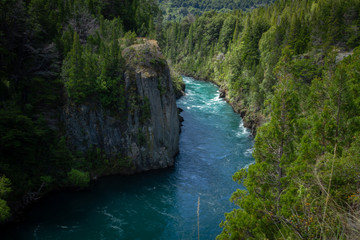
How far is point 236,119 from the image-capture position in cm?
5806

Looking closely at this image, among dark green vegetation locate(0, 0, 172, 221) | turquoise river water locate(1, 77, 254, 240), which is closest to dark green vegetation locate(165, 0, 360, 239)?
turquoise river water locate(1, 77, 254, 240)

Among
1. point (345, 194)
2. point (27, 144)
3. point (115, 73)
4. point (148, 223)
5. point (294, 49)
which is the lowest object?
point (148, 223)

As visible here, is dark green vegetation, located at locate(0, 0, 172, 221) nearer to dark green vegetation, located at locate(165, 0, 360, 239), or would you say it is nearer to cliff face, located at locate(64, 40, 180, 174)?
cliff face, located at locate(64, 40, 180, 174)

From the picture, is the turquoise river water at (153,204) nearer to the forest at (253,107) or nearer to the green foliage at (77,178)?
the green foliage at (77,178)

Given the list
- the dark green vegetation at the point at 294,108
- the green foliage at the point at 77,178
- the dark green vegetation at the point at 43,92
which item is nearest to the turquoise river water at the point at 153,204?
the green foliage at the point at 77,178

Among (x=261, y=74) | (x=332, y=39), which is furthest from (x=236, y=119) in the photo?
(x=332, y=39)

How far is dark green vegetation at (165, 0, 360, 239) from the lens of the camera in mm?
10477

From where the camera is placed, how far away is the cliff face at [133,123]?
33459 mm

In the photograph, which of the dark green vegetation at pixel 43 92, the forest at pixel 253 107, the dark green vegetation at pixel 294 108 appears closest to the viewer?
the dark green vegetation at pixel 294 108

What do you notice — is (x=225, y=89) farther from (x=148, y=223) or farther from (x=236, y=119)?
(x=148, y=223)

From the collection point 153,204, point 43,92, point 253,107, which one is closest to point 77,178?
point 153,204

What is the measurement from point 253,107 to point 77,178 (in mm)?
37827

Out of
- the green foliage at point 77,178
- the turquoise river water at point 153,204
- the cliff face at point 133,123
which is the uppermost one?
the cliff face at point 133,123

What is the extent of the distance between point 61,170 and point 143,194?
9.61 m
